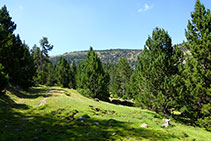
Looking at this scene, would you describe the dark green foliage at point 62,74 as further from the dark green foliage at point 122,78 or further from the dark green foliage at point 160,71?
the dark green foliage at point 160,71

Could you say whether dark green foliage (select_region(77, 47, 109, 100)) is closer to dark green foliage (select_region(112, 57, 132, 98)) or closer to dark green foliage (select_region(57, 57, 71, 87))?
dark green foliage (select_region(57, 57, 71, 87))

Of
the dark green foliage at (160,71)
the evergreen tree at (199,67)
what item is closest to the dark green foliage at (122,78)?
the dark green foliage at (160,71)

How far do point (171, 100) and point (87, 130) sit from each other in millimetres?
16407

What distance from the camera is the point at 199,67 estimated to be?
1805 centimetres

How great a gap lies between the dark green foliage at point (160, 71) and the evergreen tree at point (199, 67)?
3279 millimetres

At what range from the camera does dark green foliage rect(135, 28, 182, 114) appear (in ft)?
75.9

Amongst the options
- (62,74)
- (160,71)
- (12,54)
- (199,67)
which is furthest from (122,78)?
(199,67)

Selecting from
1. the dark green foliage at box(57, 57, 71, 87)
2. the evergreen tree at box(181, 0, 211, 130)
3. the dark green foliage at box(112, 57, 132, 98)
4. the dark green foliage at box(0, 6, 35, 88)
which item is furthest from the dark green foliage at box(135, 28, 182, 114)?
the dark green foliage at box(57, 57, 71, 87)

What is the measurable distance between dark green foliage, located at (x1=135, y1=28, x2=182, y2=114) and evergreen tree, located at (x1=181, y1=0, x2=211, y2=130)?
129 inches

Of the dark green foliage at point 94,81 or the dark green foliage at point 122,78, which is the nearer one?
the dark green foliage at point 94,81

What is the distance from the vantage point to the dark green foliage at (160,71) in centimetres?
2314

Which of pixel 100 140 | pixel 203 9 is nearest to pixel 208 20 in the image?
pixel 203 9

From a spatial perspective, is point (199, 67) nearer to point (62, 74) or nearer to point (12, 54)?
point (12, 54)

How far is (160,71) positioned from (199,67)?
757 cm
